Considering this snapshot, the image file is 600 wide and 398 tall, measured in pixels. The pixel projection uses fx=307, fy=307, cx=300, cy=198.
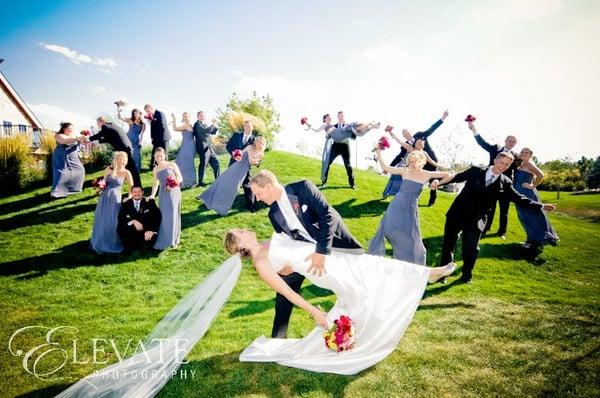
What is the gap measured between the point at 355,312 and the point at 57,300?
19.3 ft

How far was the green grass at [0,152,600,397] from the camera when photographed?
387 centimetres

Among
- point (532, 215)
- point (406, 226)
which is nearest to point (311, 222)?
point (406, 226)

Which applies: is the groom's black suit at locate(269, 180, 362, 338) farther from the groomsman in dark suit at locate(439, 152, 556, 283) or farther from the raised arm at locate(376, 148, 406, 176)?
the groomsman in dark suit at locate(439, 152, 556, 283)

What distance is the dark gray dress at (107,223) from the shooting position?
26.5 ft

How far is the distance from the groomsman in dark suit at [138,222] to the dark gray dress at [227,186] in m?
2.18

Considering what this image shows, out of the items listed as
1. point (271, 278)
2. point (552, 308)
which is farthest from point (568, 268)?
point (271, 278)

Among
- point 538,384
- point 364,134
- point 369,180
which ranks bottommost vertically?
point 538,384

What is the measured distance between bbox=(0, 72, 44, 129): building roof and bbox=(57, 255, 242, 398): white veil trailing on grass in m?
36.4

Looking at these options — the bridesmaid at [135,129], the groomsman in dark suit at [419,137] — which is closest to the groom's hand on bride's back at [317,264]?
the groomsman in dark suit at [419,137]

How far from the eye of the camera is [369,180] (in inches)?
618

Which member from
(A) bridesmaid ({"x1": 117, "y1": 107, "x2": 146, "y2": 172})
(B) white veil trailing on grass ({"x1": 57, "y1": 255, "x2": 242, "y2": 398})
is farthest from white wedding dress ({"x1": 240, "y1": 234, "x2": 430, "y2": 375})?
(A) bridesmaid ({"x1": 117, "y1": 107, "x2": 146, "y2": 172})

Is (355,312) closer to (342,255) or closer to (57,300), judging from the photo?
(342,255)

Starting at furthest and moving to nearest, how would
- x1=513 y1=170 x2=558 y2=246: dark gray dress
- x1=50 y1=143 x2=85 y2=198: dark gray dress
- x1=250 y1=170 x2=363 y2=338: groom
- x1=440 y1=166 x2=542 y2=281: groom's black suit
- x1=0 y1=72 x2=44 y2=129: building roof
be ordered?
x1=0 y1=72 x2=44 y2=129: building roof → x1=50 y1=143 x2=85 y2=198: dark gray dress → x1=513 y1=170 x2=558 y2=246: dark gray dress → x1=440 y1=166 x2=542 y2=281: groom's black suit → x1=250 y1=170 x2=363 y2=338: groom

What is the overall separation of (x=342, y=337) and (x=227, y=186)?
758 cm
